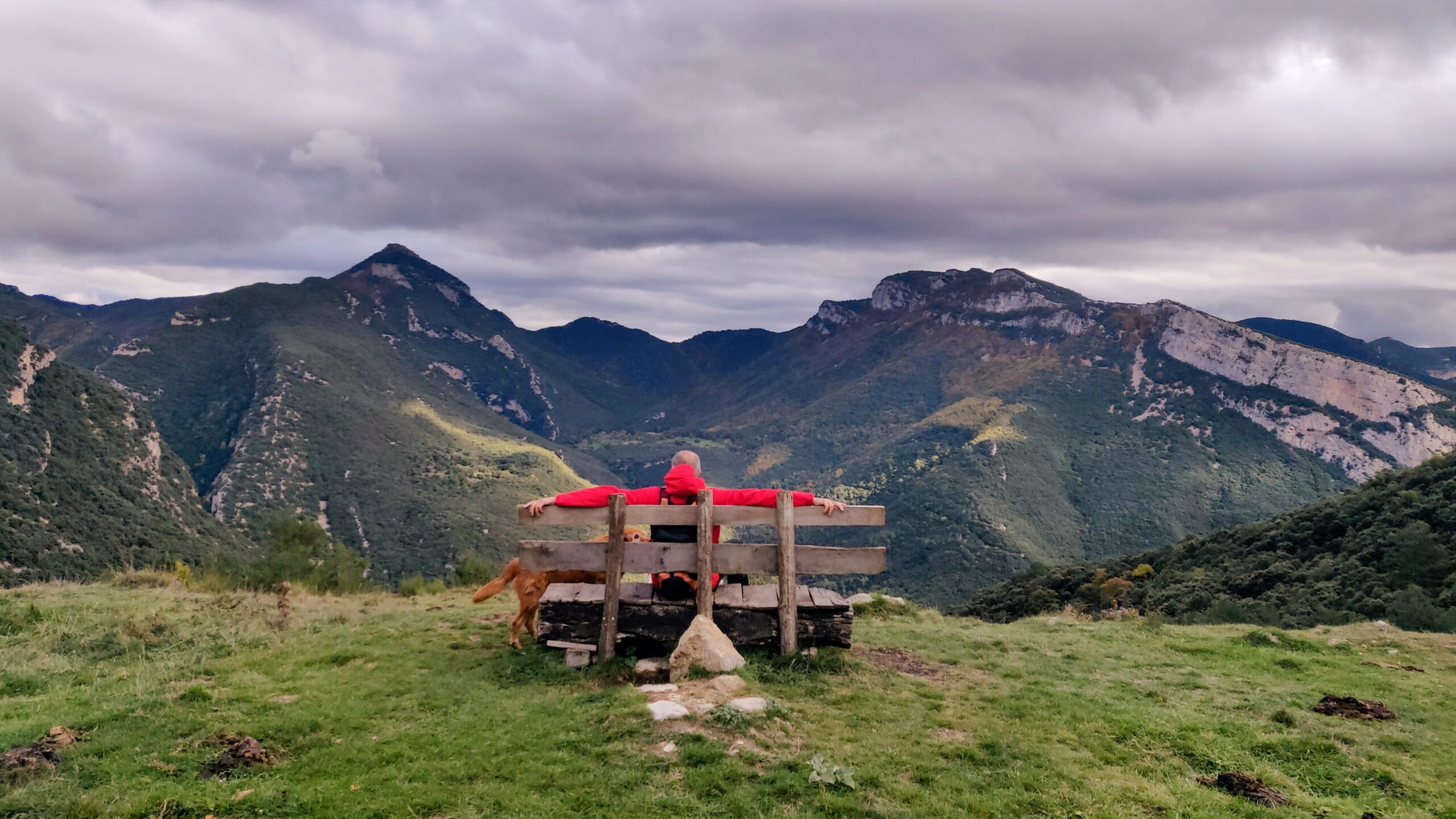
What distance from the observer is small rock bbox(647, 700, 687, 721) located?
7215 millimetres

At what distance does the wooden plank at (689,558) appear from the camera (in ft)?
31.2

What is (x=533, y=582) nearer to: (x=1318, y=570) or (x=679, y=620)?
(x=679, y=620)

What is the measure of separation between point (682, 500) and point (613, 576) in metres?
1.46

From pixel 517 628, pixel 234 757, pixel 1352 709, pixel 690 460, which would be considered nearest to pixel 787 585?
pixel 690 460

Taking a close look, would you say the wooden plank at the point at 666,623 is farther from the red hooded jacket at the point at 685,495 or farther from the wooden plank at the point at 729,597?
the red hooded jacket at the point at 685,495

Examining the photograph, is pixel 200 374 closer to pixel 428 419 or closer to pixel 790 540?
pixel 428 419

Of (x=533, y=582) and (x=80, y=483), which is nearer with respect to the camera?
(x=533, y=582)

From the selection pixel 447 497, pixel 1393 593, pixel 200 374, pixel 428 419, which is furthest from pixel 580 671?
pixel 200 374

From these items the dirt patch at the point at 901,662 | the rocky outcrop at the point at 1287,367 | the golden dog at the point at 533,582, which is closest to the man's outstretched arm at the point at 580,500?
the golden dog at the point at 533,582

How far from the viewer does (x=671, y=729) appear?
22.8 feet

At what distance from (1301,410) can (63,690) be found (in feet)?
590

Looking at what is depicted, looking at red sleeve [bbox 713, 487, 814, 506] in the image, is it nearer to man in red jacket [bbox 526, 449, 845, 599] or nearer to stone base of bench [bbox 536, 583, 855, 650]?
man in red jacket [bbox 526, 449, 845, 599]

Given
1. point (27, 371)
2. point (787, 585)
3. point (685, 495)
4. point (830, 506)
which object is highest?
point (27, 371)

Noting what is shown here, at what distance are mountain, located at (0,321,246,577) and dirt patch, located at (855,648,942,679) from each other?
53.1m
